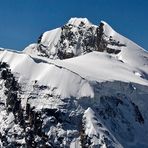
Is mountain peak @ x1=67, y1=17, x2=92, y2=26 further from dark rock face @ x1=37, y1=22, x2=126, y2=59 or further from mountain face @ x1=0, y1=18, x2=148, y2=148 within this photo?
mountain face @ x1=0, y1=18, x2=148, y2=148

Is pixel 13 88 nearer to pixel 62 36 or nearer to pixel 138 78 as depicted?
pixel 138 78

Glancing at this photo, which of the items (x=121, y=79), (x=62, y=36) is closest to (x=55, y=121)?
(x=121, y=79)

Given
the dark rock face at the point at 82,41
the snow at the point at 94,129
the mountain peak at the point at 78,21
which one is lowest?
the snow at the point at 94,129

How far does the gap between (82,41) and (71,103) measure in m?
49.9

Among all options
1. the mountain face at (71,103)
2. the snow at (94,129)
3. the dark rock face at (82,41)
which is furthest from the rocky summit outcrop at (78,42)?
the snow at (94,129)

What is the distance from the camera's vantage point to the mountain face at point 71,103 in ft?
420

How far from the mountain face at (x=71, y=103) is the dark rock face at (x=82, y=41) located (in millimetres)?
12870

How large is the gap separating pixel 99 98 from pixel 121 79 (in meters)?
9.89

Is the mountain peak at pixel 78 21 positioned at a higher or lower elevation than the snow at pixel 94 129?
higher

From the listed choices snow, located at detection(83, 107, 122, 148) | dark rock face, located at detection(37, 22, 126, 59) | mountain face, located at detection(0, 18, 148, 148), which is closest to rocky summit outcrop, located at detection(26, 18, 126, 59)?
dark rock face, located at detection(37, 22, 126, 59)

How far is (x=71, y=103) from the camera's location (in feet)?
441

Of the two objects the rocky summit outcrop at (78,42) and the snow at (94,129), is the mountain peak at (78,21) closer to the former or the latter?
the rocky summit outcrop at (78,42)

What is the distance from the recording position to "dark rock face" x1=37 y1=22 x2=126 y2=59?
174 m

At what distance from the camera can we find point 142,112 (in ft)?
476
